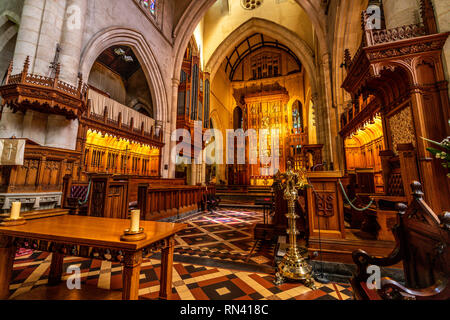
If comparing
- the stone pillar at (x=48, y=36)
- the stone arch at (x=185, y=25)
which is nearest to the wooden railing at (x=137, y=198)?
the stone pillar at (x=48, y=36)

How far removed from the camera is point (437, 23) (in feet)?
9.00

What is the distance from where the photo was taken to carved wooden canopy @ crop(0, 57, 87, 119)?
4.06 m

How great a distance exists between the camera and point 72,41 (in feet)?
16.8

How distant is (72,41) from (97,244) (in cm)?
638

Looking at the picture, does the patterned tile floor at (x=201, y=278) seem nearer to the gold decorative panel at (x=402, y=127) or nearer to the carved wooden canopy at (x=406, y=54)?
the gold decorative panel at (x=402, y=127)

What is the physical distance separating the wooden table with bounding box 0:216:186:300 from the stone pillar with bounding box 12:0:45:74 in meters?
5.13

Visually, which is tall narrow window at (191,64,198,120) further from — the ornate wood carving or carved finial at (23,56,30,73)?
the ornate wood carving

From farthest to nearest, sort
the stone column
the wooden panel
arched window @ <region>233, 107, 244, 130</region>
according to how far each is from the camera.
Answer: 1. arched window @ <region>233, 107, 244, 130</region>
2. the stone column
3. the wooden panel

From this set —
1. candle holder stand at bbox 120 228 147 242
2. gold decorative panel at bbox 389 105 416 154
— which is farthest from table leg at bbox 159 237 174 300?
gold decorative panel at bbox 389 105 416 154

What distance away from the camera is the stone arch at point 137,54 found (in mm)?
5785

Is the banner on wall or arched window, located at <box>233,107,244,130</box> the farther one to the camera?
arched window, located at <box>233,107,244,130</box>

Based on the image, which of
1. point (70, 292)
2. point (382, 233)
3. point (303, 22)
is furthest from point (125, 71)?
point (382, 233)

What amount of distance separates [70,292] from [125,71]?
1203cm
